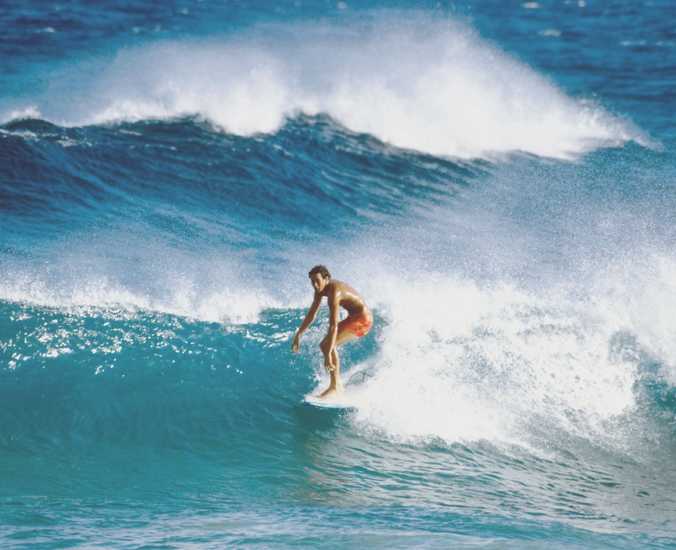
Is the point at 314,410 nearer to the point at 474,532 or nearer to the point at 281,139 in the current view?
the point at 474,532

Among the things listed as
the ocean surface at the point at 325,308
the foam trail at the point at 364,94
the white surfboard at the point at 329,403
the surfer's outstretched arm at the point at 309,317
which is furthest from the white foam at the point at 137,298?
the foam trail at the point at 364,94

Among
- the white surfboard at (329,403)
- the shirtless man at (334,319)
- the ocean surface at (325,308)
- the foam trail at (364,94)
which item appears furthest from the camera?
the foam trail at (364,94)

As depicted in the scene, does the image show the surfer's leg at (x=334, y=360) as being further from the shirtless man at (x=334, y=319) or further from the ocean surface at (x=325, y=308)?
the ocean surface at (x=325, y=308)

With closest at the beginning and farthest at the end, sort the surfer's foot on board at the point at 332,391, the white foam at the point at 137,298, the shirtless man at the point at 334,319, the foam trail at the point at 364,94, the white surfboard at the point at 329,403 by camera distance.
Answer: the shirtless man at the point at 334,319 < the white surfboard at the point at 329,403 < the surfer's foot on board at the point at 332,391 < the white foam at the point at 137,298 < the foam trail at the point at 364,94

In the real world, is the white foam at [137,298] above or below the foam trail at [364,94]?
below

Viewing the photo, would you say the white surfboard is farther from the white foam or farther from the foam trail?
the foam trail

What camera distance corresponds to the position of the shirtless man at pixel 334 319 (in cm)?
916

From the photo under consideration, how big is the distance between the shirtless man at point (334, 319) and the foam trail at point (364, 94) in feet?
38.2

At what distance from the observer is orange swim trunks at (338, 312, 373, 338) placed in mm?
9578

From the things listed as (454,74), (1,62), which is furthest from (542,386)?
(1,62)

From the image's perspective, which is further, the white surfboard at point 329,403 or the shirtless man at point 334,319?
the white surfboard at point 329,403

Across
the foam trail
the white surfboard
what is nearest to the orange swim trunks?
the white surfboard

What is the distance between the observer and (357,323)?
9.59m

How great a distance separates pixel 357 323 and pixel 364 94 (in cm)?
1499
